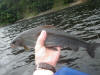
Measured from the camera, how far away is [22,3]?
83375 mm

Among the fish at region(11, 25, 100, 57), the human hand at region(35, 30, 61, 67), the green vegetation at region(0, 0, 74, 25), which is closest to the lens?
the human hand at region(35, 30, 61, 67)

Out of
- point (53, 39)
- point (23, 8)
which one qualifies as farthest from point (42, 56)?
point (23, 8)

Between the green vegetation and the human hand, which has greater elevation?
the human hand

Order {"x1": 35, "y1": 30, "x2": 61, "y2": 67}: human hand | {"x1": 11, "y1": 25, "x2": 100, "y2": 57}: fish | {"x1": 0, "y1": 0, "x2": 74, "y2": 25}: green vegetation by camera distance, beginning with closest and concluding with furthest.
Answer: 1. {"x1": 35, "y1": 30, "x2": 61, "y2": 67}: human hand
2. {"x1": 11, "y1": 25, "x2": 100, "y2": 57}: fish
3. {"x1": 0, "y1": 0, "x2": 74, "y2": 25}: green vegetation

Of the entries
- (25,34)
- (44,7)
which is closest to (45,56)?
(25,34)

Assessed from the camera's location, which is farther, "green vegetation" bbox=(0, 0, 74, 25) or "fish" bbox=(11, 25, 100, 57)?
"green vegetation" bbox=(0, 0, 74, 25)

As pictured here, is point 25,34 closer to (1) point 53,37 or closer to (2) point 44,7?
(1) point 53,37

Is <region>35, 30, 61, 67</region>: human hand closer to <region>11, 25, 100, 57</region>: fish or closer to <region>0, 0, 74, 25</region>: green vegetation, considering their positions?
<region>11, 25, 100, 57</region>: fish

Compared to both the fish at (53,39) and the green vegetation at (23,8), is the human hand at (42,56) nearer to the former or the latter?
the fish at (53,39)

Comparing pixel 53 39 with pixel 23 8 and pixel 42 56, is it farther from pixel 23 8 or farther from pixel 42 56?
pixel 23 8

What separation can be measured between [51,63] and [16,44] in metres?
2.24

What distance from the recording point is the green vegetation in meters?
62.0

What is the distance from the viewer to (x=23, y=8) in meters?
82.8

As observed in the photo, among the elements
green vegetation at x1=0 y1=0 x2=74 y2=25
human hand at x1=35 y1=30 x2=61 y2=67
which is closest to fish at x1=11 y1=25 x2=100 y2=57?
human hand at x1=35 y1=30 x2=61 y2=67
